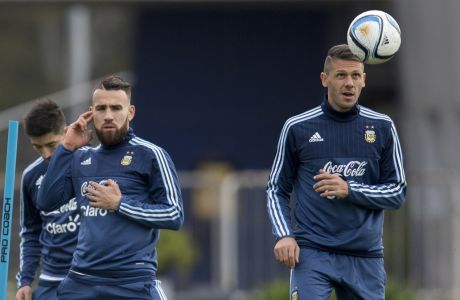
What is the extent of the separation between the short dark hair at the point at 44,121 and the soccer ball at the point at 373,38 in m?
2.28

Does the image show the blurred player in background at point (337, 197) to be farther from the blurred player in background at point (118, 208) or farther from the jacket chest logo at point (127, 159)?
the jacket chest logo at point (127, 159)

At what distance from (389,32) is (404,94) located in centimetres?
1243

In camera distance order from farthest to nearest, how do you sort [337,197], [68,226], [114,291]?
[68,226] < [337,197] < [114,291]

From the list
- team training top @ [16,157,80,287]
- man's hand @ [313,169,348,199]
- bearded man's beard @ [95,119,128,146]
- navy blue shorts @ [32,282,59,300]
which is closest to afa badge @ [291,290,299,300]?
man's hand @ [313,169,348,199]

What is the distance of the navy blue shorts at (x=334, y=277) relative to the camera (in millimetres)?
8648

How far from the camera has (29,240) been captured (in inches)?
393

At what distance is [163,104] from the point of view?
2400 centimetres

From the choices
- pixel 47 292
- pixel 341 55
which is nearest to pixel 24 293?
pixel 47 292

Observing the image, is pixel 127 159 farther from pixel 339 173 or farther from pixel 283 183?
pixel 339 173

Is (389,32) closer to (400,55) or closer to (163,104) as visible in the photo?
(400,55)

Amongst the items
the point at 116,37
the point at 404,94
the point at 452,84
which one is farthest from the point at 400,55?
the point at 116,37

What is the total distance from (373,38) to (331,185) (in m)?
1.07

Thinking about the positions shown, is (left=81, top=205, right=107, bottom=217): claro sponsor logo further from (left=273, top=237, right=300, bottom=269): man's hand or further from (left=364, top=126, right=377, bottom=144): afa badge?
(left=364, top=126, right=377, bottom=144): afa badge

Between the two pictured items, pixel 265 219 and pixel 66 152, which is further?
pixel 265 219
